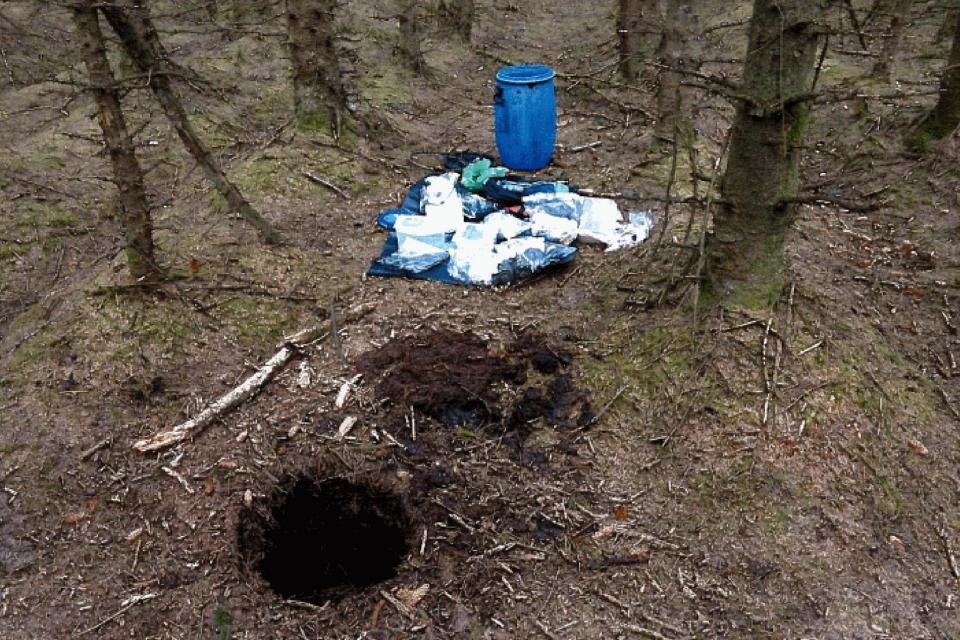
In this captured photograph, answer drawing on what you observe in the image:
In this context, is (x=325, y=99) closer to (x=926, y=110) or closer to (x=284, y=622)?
(x=284, y=622)

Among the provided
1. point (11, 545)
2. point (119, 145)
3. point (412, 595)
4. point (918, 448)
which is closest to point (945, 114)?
point (918, 448)

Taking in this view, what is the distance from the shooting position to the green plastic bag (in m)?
6.09

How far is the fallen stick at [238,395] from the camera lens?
144 inches

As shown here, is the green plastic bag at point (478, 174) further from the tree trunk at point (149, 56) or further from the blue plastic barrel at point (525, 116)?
the tree trunk at point (149, 56)

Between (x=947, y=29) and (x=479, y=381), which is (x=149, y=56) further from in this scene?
(x=947, y=29)

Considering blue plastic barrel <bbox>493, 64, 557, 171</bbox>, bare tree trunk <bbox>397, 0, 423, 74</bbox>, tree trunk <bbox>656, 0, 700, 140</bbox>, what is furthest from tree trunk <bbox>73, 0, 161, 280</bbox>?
bare tree trunk <bbox>397, 0, 423, 74</bbox>

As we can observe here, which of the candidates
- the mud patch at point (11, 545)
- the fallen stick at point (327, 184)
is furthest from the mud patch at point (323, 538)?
the fallen stick at point (327, 184)

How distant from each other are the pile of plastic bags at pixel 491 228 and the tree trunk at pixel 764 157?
59.5 inches

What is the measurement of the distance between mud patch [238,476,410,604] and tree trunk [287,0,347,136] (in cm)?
420

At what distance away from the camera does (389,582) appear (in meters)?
3.02

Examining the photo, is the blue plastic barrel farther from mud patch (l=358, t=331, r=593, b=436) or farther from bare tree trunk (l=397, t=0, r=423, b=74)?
bare tree trunk (l=397, t=0, r=423, b=74)

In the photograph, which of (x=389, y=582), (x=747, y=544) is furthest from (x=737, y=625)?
(x=389, y=582)

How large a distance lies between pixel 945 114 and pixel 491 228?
13.0 ft

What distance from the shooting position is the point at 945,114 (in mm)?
5875
